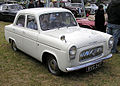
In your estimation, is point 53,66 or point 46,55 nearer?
point 53,66

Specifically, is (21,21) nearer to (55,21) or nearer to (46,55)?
(55,21)

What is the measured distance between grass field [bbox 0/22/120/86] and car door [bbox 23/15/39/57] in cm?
47

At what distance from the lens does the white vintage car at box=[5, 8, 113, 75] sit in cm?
373

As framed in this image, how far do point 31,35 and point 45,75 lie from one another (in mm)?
1196

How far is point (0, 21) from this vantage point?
557 inches

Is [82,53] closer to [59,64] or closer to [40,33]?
[59,64]

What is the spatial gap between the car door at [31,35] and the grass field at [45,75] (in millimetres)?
466

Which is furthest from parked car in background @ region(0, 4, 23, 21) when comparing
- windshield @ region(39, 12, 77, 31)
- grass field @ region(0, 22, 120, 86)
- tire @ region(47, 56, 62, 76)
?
tire @ region(47, 56, 62, 76)

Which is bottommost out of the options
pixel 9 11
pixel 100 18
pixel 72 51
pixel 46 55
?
pixel 46 55

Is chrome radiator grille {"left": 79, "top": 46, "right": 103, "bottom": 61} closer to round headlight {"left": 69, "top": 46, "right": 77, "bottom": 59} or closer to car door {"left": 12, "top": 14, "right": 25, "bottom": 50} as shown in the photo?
round headlight {"left": 69, "top": 46, "right": 77, "bottom": 59}

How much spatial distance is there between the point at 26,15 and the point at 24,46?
37.4 inches

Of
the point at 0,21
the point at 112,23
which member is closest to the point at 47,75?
the point at 112,23

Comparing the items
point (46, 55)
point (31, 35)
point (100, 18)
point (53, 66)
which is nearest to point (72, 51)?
point (53, 66)

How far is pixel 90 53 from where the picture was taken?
4.01m
